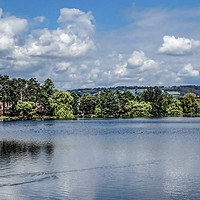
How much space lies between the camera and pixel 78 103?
530ft

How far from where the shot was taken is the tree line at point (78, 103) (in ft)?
460

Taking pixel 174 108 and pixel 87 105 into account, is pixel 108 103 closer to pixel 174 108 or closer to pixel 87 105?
pixel 87 105

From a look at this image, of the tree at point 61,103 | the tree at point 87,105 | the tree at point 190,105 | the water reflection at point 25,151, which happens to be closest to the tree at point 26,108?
the tree at point 61,103

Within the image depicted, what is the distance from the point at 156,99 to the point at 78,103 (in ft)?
112

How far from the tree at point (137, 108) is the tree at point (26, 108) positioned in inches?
1639

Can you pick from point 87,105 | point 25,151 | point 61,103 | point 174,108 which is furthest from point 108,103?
point 25,151

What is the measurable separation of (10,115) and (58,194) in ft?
404

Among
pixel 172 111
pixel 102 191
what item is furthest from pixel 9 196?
pixel 172 111

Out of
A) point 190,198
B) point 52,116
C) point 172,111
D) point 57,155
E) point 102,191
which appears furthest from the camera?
point 172,111

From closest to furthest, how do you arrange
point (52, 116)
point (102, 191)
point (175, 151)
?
point (102, 191), point (175, 151), point (52, 116)

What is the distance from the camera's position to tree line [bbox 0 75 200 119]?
140 metres

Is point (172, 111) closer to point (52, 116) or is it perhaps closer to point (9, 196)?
point (52, 116)

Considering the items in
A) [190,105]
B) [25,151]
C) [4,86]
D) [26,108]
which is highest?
[4,86]

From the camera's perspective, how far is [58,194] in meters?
26.9
